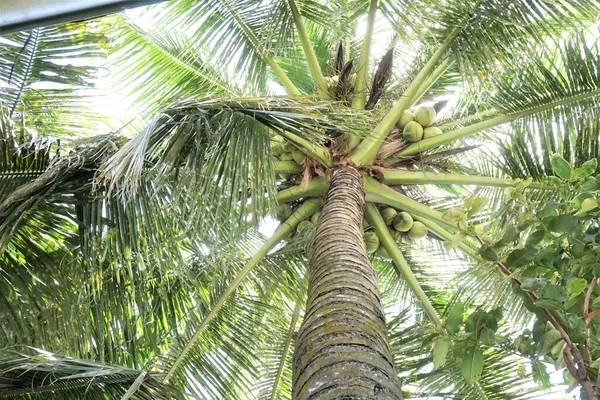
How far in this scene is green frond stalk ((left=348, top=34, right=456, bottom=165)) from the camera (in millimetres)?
3900

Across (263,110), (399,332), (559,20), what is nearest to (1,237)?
(263,110)

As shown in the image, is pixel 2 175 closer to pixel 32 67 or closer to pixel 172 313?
pixel 32 67

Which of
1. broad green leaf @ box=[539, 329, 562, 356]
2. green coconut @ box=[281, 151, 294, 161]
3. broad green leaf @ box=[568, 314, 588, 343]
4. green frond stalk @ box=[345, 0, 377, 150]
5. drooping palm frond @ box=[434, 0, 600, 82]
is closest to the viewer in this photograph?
broad green leaf @ box=[568, 314, 588, 343]

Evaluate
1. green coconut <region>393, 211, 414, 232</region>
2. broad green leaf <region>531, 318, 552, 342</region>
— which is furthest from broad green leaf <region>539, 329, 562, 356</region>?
green coconut <region>393, 211, 414, 232</region>

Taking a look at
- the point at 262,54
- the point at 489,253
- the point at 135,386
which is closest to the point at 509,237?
the point at 489,253

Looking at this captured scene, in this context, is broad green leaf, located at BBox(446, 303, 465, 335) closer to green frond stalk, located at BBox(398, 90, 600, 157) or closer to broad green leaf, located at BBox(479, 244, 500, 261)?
broad green leaf, located at BBox(479, 244, 500, 261)

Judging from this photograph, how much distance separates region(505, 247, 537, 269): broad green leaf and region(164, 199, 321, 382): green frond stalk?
2182 millimetres

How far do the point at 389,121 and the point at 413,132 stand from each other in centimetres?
22

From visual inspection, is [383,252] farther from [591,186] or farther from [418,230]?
[591,186]

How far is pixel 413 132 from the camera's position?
13.7 ft

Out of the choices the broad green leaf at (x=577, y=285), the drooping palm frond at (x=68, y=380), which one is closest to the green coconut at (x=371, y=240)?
the drooping palm frond at (x=68, y=380)

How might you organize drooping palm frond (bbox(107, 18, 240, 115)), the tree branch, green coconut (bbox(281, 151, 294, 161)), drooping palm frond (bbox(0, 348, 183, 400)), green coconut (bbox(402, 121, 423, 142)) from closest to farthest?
1. the tree branch
2. drooping palm frond (bbox(0, 348, 183, 400))
3. green coconut (bbox(281, 151, 294, 161))
4. green coconut (bbox(402, 121, 423, 142))
5. drooping palm frond (bbox(107, 18, 240, 115))

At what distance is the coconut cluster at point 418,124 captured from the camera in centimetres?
419

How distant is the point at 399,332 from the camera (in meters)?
4.05
